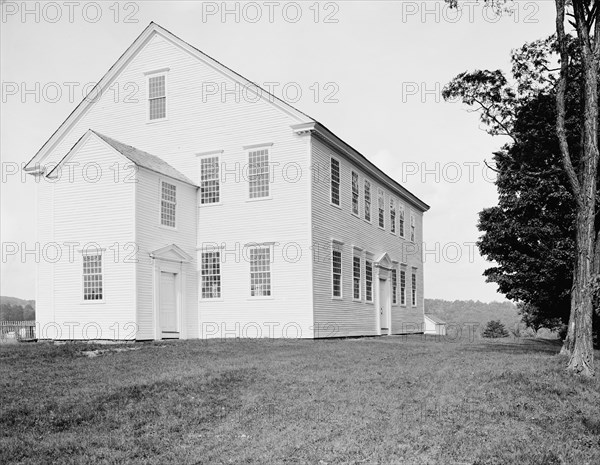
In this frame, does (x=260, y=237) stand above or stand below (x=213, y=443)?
above

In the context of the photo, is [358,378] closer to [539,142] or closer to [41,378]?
[41,378]

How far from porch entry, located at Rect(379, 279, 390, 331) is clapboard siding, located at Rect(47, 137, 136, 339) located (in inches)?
581

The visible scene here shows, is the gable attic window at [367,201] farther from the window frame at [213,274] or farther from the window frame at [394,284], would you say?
the window frame at [213,274]

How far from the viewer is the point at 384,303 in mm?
34719

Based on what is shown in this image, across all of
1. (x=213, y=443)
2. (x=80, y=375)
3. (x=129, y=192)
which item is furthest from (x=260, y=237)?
(x=213, y=443)

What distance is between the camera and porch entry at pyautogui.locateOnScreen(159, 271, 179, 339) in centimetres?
2498

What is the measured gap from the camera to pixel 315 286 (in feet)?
82.3

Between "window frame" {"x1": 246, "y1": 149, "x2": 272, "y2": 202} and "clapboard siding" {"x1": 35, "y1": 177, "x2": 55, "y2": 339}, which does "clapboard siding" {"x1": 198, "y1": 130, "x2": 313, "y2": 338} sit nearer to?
"window frame" {"x1": 246, "y1": 149, "x2": 272, "y2": 202}

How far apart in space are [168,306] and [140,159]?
563 centimetres

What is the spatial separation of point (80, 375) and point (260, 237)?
39.8ft

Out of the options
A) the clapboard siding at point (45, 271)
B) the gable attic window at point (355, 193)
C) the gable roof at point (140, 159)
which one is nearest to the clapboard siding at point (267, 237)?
the gable roof at point (140, 159)

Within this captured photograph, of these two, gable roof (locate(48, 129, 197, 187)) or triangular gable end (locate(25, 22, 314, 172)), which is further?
triangular gable end (locate(25, 22, 314, 172))

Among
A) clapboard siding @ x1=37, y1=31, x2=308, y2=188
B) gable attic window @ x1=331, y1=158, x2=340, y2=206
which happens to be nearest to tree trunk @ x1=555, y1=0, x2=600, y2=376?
clapboard siding @ x1=37, y1=31, x2=308, y2=188

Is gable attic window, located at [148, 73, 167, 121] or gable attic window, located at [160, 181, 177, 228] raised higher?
gable attic window, located at [148, 73, 167, 121]
